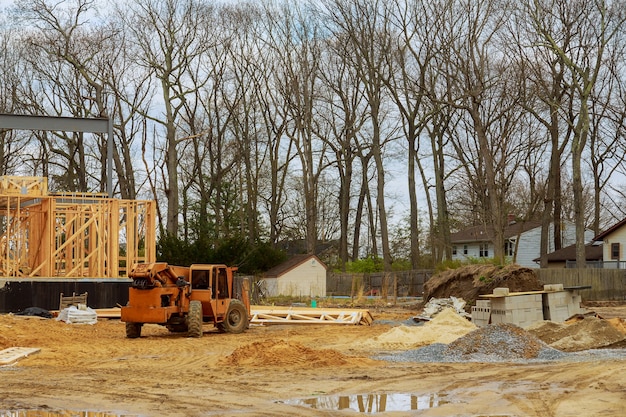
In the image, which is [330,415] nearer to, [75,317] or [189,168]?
[75,317]

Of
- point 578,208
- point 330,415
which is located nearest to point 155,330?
point 330,415

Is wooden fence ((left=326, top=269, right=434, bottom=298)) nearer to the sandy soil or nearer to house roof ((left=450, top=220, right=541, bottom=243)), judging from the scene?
house roof ((left=450, top=220, right=541, bottom=243))

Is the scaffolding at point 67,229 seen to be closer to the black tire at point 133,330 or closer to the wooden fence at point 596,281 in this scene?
the black tire at point 133,330

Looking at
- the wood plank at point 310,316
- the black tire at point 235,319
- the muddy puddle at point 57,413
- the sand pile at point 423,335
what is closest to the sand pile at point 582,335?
the sand pile at point 423,335

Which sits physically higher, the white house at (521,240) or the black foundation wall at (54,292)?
the white house at (521,240)

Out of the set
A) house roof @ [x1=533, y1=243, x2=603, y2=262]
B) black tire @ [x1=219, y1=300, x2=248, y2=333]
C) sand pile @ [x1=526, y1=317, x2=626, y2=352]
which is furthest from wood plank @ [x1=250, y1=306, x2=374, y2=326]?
house roof @ [x1=533, y1=243, x2=603, y2=262]

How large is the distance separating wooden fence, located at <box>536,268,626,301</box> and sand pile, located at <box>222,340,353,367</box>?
23214 millimetres

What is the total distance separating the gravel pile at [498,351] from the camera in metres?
15.3

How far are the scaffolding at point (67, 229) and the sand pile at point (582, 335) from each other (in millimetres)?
16029

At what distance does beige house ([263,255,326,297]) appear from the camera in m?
43.0

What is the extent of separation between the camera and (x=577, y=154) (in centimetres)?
3928

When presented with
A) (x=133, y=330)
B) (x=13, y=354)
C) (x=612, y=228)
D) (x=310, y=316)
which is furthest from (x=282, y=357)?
(x=612, y=228)

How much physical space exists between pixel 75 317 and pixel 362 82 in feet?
87.9

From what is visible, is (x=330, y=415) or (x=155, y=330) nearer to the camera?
(x=330, y=415)
